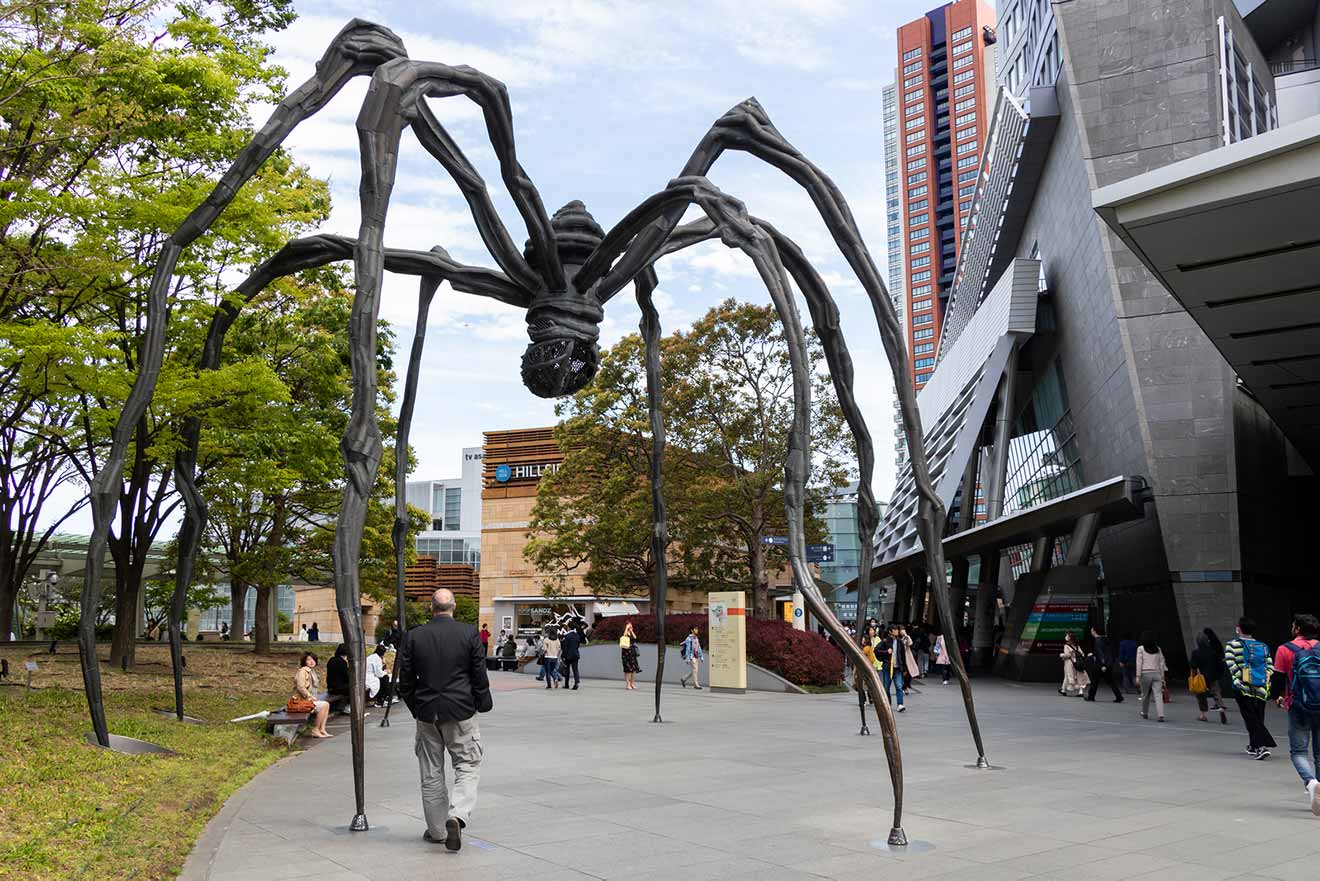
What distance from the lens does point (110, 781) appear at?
6.48m

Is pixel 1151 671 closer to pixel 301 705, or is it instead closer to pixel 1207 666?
pixel 1207 666

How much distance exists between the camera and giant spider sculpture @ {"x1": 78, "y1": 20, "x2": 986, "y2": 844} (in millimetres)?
4656

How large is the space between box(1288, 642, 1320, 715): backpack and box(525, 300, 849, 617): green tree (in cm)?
1931

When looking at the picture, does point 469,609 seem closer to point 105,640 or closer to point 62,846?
point 105,640

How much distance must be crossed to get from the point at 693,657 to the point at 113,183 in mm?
16031

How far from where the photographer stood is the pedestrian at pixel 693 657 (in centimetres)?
2345

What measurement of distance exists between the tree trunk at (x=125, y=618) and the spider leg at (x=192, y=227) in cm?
1231

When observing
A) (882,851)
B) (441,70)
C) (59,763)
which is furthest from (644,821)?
(441,70)

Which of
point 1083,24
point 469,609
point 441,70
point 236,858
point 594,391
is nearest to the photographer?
point 236,858

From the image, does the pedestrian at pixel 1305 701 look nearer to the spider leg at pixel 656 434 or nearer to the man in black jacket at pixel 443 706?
the spider leg at pixel 656 434

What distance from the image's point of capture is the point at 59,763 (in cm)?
668

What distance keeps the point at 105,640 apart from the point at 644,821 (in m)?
30.2

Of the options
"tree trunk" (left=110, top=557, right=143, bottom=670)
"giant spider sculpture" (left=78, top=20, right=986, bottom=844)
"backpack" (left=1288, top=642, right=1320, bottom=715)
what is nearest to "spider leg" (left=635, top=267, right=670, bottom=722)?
"giant spider sculpture" (left=78, top=20, right=986, bottom=844)

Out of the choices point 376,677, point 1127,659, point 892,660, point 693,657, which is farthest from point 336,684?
point 1127,659
